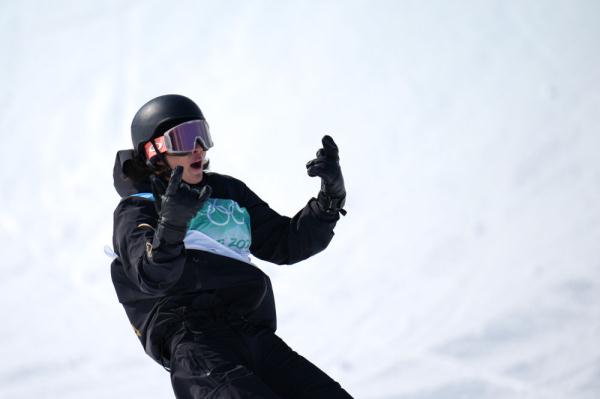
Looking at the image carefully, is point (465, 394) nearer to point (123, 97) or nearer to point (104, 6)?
point (123, 97)

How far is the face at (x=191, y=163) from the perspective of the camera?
4160mm

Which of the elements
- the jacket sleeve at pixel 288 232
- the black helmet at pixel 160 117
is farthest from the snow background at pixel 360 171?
the black helmet at pixel 160 117

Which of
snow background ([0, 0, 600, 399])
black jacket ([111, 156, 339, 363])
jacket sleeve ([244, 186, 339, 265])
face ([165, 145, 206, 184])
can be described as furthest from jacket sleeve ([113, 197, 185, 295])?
snow background ([0, 0, 600, 399])

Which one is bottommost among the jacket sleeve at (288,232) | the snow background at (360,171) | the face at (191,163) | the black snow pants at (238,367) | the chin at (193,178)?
the black snow pants at (238,367)

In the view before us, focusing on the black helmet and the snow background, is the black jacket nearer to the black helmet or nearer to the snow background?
the black helmet

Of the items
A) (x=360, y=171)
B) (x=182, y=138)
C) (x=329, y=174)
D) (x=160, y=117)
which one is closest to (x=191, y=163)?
(x=182, y=138)

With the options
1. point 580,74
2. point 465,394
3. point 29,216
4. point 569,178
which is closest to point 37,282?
point 29,216

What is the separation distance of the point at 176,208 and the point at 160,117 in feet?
2.81

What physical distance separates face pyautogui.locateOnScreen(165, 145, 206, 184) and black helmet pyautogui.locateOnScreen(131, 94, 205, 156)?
0.14m

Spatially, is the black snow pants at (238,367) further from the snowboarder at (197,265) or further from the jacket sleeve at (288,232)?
the jacket sleeve at (288,232)

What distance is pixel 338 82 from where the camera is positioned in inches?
380

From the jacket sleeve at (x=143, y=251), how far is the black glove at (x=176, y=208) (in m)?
0.05

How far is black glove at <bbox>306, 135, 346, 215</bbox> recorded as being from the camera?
13.9ft

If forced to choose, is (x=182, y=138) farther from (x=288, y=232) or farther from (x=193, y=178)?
(x=288, y=232)
